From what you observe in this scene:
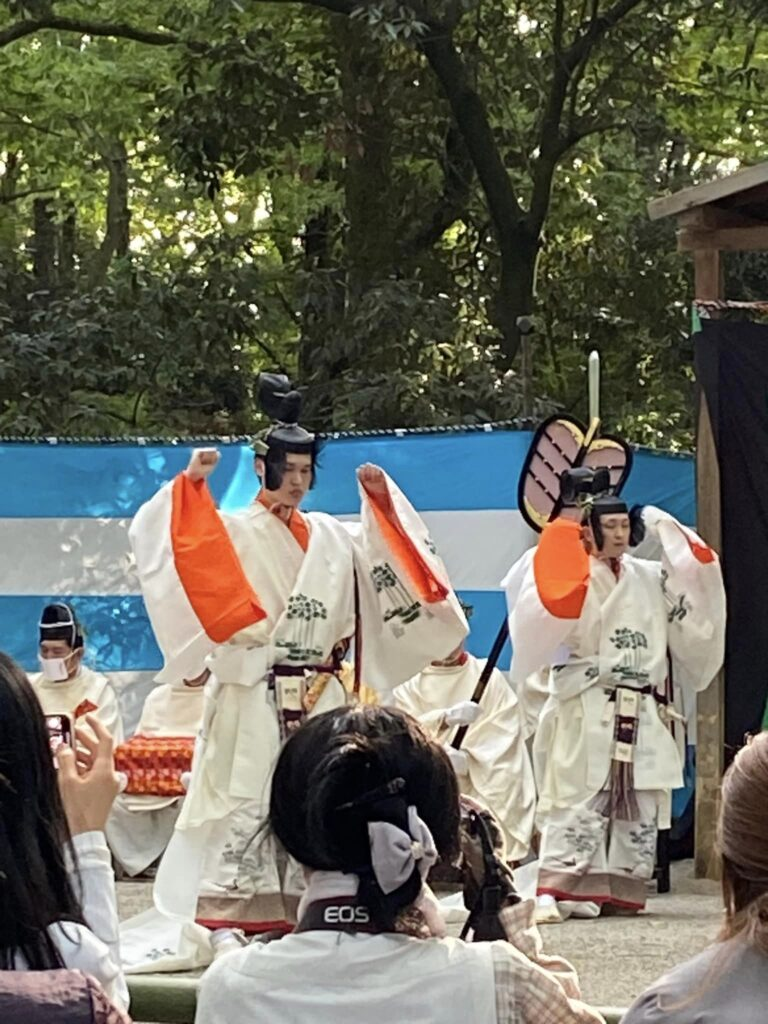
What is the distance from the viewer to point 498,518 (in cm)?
662

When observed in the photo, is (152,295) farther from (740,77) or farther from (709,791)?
(709,791)

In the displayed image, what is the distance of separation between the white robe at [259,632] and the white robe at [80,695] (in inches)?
55.7

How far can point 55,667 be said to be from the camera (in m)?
6.53

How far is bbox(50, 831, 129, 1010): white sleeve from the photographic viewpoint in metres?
1.71

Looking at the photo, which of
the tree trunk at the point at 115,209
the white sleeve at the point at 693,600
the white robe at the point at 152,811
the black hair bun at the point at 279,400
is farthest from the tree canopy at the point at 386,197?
the black hair bun at the point at 279,400

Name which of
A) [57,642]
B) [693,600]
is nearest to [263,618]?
[693,600]

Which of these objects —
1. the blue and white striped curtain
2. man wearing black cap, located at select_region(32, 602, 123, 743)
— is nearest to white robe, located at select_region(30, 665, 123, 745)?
man wearing black cap, located at select_region(32, 602, 123, 743)

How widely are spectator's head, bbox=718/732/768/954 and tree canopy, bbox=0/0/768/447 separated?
714cm

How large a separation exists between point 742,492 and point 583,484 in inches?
25.4

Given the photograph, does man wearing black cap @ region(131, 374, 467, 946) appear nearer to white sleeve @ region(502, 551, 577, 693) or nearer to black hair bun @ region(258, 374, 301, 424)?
black hair bun @ region(258, 374, 301, 424)

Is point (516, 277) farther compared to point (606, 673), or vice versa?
point (516, 277)

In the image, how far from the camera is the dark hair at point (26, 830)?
5.49 feet

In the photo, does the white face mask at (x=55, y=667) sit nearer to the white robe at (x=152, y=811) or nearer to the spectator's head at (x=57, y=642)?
the spectator's head at (x=57, y=642)

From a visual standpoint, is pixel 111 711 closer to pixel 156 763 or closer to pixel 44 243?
pixel 156 763
